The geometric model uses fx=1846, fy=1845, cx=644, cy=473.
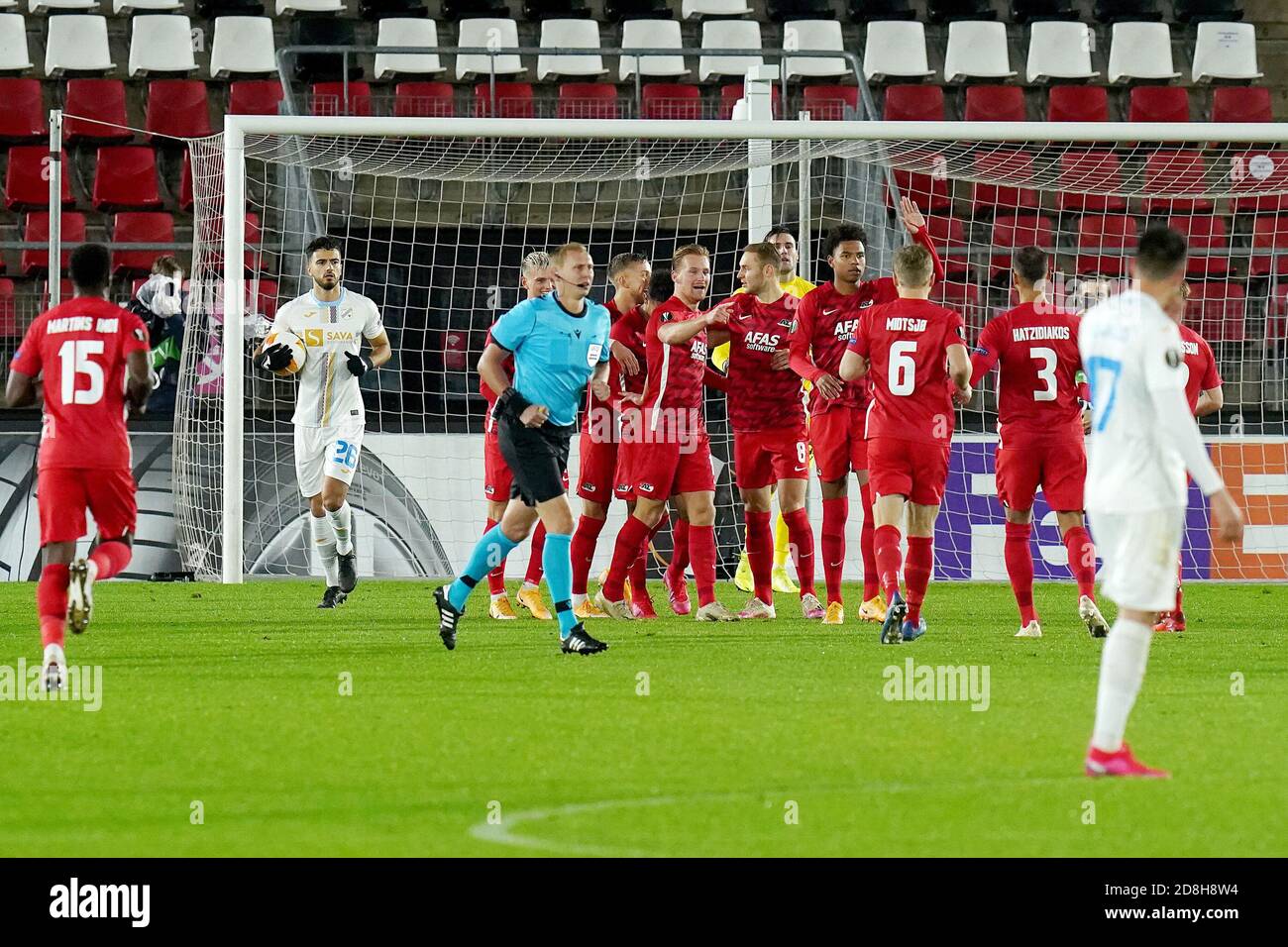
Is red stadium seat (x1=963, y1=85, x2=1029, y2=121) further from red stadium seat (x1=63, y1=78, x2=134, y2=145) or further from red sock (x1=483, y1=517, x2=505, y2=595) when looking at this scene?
red sock (x1=483, y1=517, x2=505, y2=595)

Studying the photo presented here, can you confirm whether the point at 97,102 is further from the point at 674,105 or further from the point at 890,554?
the point at 890,554

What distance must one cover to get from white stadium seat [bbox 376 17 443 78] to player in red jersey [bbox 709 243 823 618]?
8.65 m

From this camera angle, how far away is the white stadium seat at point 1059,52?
19656mm

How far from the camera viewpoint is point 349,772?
18.2ft

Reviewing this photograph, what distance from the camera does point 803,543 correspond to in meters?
11.1

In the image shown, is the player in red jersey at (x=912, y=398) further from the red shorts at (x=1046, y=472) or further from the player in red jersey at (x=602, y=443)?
the player in red jersey at (x=602, y=443)

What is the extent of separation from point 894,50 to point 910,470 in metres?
11.2

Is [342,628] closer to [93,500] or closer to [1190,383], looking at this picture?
[93,500]

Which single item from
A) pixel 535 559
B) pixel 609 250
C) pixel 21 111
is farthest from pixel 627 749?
pixel 21 111

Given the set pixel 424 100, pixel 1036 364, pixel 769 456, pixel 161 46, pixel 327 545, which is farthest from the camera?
pixel 161 46

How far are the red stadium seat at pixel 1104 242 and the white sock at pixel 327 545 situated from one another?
734cm

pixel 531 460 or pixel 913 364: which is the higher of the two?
pixel 913 364

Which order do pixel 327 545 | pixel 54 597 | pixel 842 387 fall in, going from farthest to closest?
pixel 327 545 < pixel 842 387 < pixel 54 597
